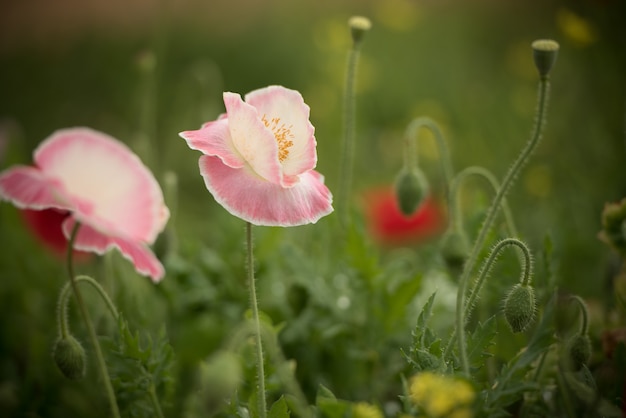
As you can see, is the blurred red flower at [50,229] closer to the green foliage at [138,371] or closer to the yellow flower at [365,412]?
the green foliage at [138,371]

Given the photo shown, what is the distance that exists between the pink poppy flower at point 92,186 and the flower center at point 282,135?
6.9 inches

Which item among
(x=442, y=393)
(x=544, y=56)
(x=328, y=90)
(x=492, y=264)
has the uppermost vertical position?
(x=328, y=90)

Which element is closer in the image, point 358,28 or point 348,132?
point 358,28

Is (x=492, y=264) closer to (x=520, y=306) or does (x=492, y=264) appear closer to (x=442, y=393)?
(x=520, y=306)

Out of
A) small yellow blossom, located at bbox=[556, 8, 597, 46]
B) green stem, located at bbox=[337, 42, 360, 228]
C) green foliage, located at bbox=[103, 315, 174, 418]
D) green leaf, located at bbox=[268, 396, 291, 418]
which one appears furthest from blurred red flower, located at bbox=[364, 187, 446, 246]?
green leaf, located at bbox=[268, 396, 291, 418]

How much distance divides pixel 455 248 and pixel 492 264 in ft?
0.96

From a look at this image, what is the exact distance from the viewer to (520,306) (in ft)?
3.35

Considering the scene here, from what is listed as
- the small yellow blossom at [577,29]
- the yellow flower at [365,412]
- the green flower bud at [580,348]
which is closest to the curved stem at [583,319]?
the green flower bud at [580,348]

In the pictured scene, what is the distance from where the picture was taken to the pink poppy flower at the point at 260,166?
3.05 feet

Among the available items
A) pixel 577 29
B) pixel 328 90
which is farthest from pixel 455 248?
pixel 328 90

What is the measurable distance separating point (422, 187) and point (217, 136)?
55cm

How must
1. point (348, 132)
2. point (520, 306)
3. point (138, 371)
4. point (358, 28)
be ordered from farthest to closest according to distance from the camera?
point (348, 132), point (358, 28), point (138, 371), point (520, 306)

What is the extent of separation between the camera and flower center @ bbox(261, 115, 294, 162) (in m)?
1.02

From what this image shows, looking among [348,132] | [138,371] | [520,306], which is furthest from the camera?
[348,132]
